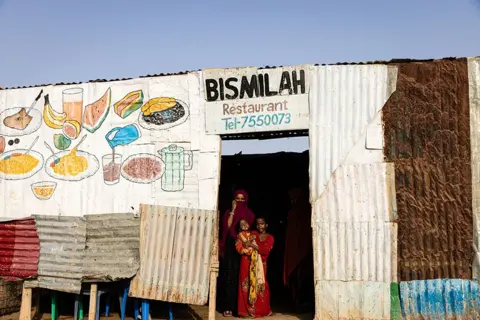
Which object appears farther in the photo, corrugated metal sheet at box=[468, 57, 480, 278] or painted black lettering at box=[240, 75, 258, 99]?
painted black lettering at box=[240, 75, 258, 99]

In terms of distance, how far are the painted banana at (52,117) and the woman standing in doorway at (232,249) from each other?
2689mm

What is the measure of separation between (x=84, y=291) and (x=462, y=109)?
5.34 meters

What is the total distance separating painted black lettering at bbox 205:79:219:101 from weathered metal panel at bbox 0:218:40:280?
293cm

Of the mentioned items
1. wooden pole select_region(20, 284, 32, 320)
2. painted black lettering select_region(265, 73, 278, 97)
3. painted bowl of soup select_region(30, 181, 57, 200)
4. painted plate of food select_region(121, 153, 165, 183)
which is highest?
painted black lettering select_region(265, 73, 278, 97)

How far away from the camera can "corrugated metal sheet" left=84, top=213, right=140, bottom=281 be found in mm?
7336

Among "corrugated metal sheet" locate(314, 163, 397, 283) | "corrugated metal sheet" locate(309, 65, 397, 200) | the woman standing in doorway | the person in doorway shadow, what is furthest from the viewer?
the person in doorway shadow

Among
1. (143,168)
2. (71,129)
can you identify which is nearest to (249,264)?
(143,168)

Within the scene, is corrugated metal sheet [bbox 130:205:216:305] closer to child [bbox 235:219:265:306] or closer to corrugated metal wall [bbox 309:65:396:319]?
child [bbox 235:219:265:306]

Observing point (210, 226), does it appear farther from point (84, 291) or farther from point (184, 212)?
point (84, 291)

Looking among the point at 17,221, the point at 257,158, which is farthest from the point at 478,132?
the point at 17,221

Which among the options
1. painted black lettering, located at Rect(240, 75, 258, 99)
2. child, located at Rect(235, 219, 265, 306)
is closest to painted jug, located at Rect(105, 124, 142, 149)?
painted black lettering, located at Rect(240, 75, 258, 99)

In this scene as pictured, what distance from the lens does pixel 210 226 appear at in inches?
286

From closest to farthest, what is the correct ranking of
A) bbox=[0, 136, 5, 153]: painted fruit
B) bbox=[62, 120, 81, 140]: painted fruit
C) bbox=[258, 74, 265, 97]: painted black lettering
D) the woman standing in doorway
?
bbox=[258, 74, 265, 97]: painted black lettering, bbox=[62, 120, 81, 140]: painted fruit, bbox=[0, 136, 5, 153]: painted fruit, the woman standing in doorway

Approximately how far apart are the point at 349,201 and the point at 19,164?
451 centimetres
